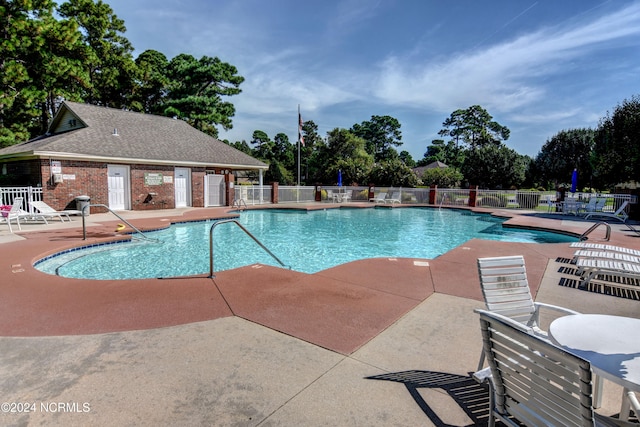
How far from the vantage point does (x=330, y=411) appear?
224 centimetres

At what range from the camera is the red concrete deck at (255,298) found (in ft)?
11.7

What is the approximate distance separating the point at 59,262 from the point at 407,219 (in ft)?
45.6

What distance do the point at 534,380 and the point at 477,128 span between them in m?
61.2

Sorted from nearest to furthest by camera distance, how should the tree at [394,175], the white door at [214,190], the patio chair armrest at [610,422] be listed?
1. the patio chair armrest at [610,422]
2. the white door at [214,190]
3. the tree at [394,175]

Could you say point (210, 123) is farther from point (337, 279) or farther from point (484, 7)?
point (337, 279)

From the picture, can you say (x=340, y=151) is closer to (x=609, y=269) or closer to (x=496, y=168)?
(x=496, y=168)

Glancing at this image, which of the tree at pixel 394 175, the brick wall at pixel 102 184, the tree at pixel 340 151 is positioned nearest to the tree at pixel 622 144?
the tree at pixel 394 175

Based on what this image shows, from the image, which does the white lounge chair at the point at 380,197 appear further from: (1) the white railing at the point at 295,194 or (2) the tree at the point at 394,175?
(1) the white railing at the point at 295,194

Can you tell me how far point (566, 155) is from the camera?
30.7 m

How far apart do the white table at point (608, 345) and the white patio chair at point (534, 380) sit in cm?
24

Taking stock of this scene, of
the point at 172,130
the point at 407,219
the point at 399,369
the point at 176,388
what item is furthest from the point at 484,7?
the point at 172,130

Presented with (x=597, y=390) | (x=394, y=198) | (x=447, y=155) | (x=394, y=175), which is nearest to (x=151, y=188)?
(x=394, y=198)

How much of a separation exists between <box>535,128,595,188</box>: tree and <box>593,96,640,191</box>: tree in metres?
13.7

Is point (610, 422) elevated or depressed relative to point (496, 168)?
depressed
